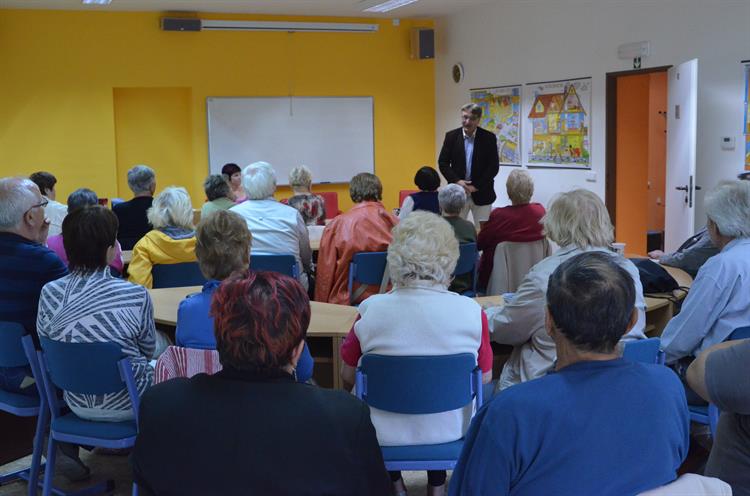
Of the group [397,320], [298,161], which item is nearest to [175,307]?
[397,320]

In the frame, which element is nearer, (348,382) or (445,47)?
(348,382)

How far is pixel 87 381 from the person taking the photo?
9.57 feet

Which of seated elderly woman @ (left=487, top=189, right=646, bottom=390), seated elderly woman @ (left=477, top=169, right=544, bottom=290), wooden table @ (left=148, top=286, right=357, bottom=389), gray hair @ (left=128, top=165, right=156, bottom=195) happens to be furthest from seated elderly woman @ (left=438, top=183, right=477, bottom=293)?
gray hair @ (left=128, top=165, right=156, bottom=195)

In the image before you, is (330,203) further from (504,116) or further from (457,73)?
(457,73)

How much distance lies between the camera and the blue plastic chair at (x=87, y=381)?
285 cm

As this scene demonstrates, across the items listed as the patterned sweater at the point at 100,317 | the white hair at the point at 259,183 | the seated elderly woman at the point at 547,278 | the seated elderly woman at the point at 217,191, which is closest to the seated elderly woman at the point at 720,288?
the seated elderly woman at the point at 547,278

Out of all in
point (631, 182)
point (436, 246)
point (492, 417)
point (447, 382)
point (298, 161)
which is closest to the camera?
point (492, 417)

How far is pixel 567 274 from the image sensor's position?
5.62 feet

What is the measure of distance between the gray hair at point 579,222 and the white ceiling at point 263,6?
22.4 feet

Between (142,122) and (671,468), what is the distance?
31.2 feet

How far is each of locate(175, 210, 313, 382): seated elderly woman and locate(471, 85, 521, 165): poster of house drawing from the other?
719 centimetres

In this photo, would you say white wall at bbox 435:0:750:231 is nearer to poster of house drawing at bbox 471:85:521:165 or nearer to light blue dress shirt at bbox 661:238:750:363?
poster of house drawing at bbox 471:85:521:165

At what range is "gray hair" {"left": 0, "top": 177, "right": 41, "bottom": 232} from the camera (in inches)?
137

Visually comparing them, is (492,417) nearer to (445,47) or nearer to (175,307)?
(175,307)
